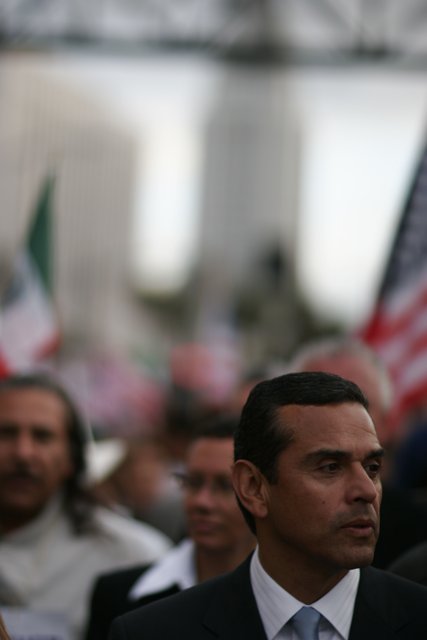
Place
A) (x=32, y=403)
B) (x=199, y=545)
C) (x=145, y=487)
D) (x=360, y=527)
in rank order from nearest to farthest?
(x=360, y=527) → (x=199, y=545) → (x=32, y=403) → (x=145, y=487)

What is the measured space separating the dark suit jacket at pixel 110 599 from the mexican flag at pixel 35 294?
11.3ft

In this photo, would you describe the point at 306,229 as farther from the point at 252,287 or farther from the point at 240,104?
the point at 240,104

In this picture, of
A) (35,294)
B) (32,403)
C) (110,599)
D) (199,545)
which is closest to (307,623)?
(199,545)

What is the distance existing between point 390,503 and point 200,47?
14.7 meters

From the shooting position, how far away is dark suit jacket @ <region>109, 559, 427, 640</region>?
345 cm

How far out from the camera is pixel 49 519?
19.1 feet

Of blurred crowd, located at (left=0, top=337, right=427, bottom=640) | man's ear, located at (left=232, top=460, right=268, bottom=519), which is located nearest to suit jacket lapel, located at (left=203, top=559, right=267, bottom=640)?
man's ear, located at (left=232, top=460, right=268, bottom=519)

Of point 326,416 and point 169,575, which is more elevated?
point 326,416

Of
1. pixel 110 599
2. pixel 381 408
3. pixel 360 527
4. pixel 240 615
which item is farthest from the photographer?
pixel 381 408

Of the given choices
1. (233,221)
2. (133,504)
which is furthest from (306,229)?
(133,504)

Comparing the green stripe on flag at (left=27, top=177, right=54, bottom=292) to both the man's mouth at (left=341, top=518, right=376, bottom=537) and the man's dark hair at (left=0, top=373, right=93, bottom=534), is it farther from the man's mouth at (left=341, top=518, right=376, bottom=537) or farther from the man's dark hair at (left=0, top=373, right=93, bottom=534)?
the man's mouth at (left=341, top=518, right=376, bottom=537)

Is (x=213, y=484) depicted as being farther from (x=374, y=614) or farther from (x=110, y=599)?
(x=374, y=614)

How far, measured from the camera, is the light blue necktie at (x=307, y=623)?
3396 millimetres

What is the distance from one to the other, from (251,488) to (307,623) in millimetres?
308
